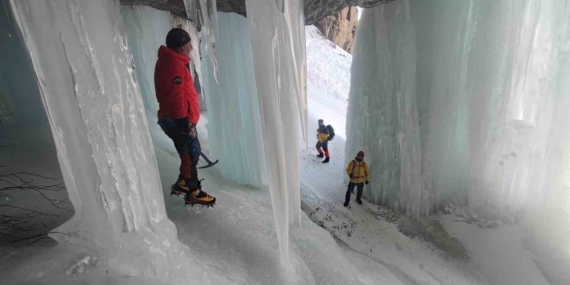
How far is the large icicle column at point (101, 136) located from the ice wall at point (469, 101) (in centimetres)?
490

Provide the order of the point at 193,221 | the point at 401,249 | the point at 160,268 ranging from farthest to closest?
1. the point at 401,249
2. the point at 193,221
3. the point at 160,268

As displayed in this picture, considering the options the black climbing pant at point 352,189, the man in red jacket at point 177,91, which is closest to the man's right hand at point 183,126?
the man in red jacket at point 177,91

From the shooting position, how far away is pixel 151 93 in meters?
6.68

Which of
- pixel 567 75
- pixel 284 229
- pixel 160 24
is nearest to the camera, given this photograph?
pixel 284 229

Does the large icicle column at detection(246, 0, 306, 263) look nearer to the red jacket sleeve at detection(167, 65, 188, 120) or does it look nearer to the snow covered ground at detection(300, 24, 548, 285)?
the red jacket sleeve at detection(167, 65, 188, 120)

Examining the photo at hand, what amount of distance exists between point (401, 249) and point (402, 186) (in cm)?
136

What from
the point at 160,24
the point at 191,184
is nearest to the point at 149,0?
the point at 160,24

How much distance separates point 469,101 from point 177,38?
16.5ft

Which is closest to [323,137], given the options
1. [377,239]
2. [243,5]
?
[377,239]

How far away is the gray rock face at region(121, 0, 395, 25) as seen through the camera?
4242 millimetres

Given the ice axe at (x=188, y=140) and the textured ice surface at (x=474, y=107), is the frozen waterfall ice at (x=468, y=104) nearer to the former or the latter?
the textured ice surface at (x=474, y=107)

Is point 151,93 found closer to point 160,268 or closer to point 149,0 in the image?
point 149,0

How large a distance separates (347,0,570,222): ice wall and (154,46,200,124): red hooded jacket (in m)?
4.34

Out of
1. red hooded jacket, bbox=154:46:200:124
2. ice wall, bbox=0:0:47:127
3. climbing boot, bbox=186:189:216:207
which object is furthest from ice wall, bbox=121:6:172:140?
red hooded jacket, bbox=154:46:200:124
